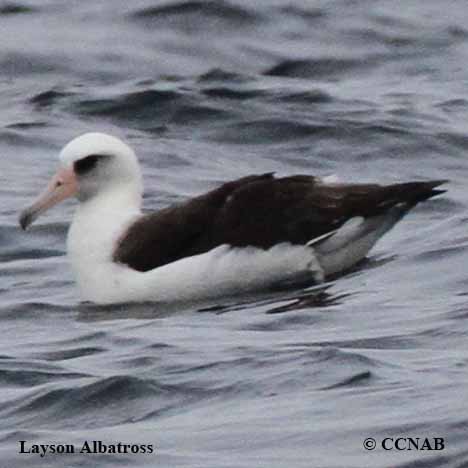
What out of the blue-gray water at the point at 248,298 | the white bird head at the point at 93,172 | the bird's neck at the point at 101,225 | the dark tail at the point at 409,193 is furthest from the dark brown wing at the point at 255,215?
the white bird head at the point at 93,172

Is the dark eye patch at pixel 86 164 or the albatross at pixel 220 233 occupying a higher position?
the dark eye patch at pixel 86 164

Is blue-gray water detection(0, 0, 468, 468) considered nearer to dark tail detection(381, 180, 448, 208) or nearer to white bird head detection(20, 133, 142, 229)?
dark tail detection(381, 180, 448, 208)

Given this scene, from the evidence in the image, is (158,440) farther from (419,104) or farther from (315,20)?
(315,20)

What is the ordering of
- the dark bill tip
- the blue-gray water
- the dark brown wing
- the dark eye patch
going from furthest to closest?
the dark eye patch → the dark bill tip → the dark brown wing → the blue-gray water

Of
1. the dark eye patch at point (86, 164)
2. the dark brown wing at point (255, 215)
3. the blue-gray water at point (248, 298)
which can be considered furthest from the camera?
the dark eye patch at point (86, 164)

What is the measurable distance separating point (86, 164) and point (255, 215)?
1.34 metres

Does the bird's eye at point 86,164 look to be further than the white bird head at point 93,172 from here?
Yes

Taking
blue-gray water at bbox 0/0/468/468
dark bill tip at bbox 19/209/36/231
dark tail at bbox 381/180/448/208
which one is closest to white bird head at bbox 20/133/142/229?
dark bill tip at bbox 19/209/36/231

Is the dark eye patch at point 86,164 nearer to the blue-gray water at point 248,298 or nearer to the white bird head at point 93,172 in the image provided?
the white bird head at point 93,172

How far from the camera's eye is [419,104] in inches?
834

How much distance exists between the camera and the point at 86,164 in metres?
14.6

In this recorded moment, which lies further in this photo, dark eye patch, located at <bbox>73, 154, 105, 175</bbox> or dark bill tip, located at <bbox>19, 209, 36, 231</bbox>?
dark eye patch, located at <bbox>73, 154, 105, 175</bbox>

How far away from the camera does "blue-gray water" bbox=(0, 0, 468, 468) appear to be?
385 inches

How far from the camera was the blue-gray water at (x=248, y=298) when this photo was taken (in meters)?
9.79
